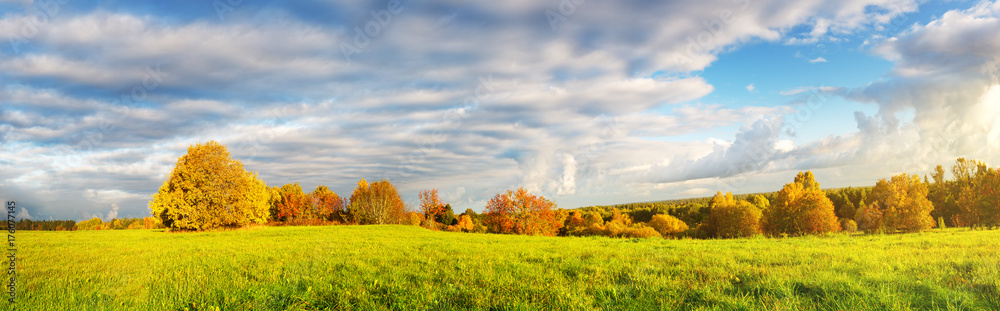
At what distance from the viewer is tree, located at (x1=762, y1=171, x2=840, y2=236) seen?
43406 mm

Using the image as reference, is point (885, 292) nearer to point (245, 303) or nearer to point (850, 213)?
point (245, 303)

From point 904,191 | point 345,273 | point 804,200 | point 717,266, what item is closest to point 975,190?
point 904,191

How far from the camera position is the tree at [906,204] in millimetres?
37125

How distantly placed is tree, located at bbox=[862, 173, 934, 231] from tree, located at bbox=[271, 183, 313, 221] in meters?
89.3

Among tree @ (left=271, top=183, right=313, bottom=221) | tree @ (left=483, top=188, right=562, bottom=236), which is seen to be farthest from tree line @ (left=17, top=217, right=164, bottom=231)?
tree @ (left=483, top=188, right=562, bottom=236)

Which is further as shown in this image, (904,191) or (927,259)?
(904,191)

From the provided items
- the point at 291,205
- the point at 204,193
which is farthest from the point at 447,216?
the point at 204,193

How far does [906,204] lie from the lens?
1517 inches

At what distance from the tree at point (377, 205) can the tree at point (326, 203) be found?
1046cm

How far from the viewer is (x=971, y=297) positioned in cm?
585

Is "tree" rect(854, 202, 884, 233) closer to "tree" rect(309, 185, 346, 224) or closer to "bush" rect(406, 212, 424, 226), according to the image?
"bush" rect(406, 212, 424, 226)

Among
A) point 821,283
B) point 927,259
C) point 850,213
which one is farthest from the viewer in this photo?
point 850,213

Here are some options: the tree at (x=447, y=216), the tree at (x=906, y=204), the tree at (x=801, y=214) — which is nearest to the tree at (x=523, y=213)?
the tree at (x=801, y=214)

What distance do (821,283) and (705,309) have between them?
115 inches
